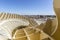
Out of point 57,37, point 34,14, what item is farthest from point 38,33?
point 57,37

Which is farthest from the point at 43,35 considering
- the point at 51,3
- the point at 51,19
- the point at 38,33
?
the point at 51,3

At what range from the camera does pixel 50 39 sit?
0.95 m

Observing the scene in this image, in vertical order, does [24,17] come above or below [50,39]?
above

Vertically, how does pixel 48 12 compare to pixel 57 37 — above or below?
above

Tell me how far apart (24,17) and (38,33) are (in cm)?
14

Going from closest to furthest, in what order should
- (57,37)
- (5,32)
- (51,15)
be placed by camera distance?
1. (5,32)
2. (51,15)
3. (57,37)

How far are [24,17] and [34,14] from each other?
0.08 metres

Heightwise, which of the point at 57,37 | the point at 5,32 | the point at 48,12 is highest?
the point at 48,12

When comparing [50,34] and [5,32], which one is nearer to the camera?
[5,32]

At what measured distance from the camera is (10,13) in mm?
942

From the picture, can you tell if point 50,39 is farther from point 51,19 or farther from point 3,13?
point 3,13

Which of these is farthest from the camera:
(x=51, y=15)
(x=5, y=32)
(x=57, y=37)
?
(x=57, y=37)

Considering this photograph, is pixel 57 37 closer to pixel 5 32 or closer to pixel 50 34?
pixel 50 34

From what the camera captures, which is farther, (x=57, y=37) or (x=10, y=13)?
(x=57, y=37)
